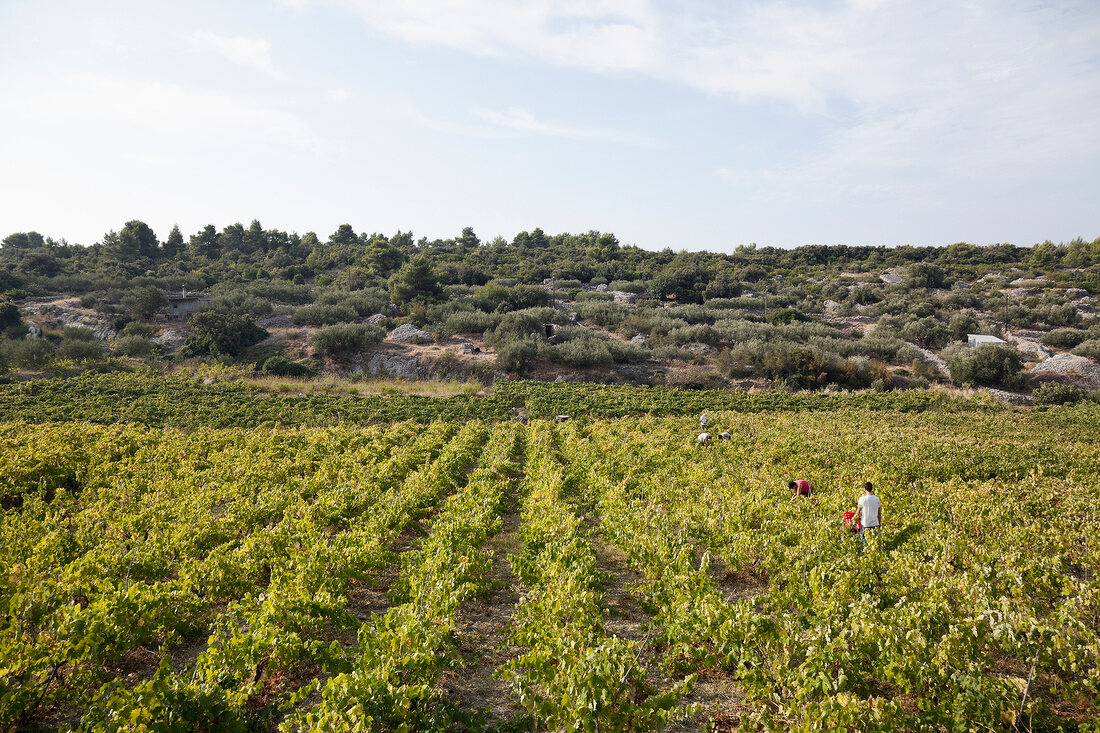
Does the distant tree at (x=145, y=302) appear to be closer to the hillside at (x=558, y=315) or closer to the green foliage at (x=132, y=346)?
the hillside at (x=558, y=315)

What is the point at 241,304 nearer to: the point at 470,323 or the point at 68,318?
the point at 68,318

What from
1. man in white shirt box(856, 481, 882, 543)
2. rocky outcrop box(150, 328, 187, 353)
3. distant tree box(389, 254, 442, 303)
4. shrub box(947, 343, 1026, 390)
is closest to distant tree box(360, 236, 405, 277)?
distant tree box(389, 254, 442, 303)

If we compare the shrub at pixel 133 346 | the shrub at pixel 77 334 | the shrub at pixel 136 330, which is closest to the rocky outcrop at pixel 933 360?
the shrub at pixel 133 346

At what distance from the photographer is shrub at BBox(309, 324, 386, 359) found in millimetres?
39250

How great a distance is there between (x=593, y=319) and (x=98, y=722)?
159 ft

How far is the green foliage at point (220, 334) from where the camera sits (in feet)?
129

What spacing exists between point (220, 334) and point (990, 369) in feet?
180

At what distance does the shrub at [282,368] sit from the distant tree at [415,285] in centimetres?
1888

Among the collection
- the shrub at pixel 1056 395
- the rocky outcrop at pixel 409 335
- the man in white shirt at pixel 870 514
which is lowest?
the shrub at pixel 1056 395

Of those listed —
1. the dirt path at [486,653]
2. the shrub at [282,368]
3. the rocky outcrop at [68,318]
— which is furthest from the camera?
the rocky outcrop at [68,318]

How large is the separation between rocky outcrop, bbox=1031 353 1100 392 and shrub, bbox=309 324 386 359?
47.9 metres

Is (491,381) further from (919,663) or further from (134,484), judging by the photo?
(919,663)

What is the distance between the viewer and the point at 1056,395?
98.7 feet

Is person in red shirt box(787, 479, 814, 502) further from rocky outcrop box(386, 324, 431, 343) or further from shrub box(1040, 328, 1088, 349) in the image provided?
shrub box(1040, 328, 1088, 349)
